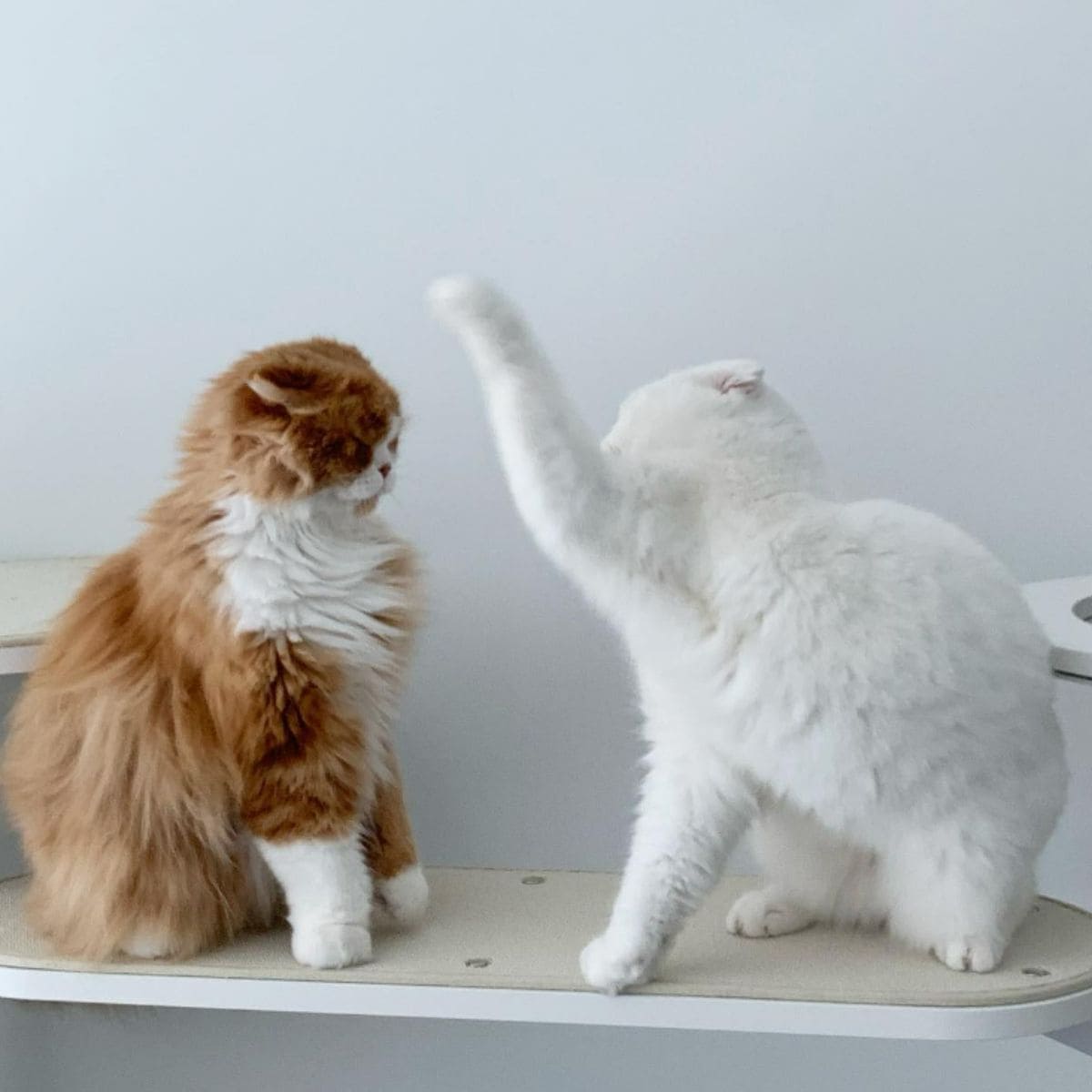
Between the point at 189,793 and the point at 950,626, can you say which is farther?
the point at 189,793

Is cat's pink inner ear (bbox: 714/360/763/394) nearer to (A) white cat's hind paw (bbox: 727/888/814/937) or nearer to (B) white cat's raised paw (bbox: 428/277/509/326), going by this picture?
(B) white cat's raised paw (bbox: 428/277/509/326)

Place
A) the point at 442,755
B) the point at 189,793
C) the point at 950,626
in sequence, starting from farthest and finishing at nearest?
the point at 442,755 < the point at 189,793 < the point at 950,626

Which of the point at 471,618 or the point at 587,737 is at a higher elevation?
the point at 471,618

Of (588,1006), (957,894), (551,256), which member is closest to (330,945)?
(588,1006)

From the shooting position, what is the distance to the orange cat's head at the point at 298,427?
975 millimetres

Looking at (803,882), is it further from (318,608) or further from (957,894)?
(318,608)

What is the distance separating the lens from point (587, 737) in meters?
1.40

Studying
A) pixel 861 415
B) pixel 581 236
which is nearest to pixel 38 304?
pixel 581 236

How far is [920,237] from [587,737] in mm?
545

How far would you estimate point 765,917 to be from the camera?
3.44 feet

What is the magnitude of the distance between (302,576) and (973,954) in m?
0.50

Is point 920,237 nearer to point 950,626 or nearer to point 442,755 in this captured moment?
point 950,626

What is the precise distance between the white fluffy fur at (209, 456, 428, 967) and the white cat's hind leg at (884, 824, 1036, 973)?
36cm

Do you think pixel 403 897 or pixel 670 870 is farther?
pixel 403 897
